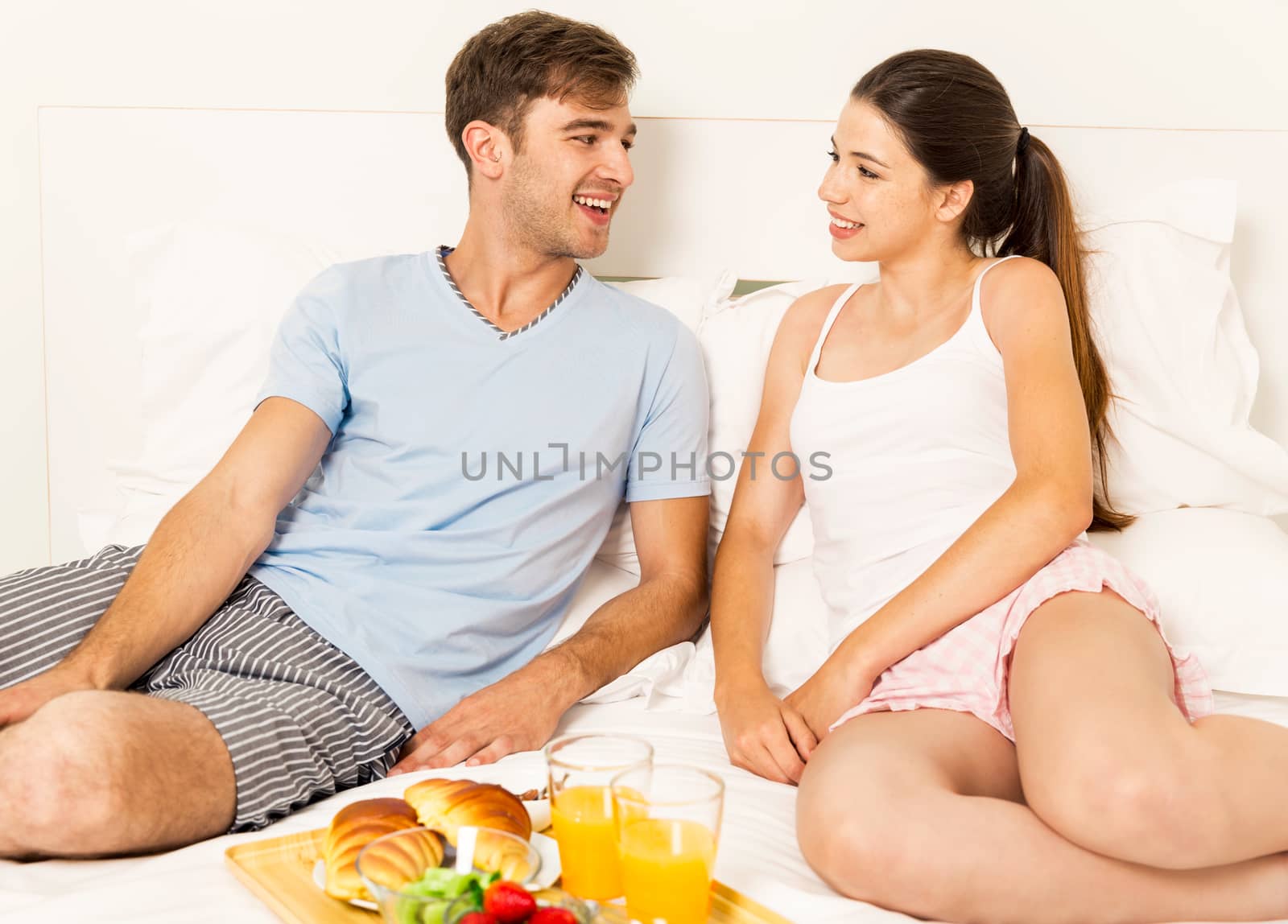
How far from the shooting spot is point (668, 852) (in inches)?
30.6

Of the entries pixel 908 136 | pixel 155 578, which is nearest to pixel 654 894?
pixel 155 578

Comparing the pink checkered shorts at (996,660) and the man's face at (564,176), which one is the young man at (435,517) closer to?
the man's face at (564,176)

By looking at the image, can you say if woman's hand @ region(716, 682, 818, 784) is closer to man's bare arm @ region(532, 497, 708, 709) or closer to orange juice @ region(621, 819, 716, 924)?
man's bare arm @ region(532, 497, 708, 709)

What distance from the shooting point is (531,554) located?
1468 millimetres

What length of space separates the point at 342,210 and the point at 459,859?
1479 mm

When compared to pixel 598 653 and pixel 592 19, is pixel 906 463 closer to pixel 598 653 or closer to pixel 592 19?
pixel 598 653

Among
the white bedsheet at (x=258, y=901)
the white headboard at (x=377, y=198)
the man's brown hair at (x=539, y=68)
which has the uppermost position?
the man's brown hair at (x=539, y=68)

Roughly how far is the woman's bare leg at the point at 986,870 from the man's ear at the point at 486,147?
107 cm

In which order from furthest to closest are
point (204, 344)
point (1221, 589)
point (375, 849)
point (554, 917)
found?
point (204, 344)
point (1221, 589)
point (375, 849)
point (554, 917)

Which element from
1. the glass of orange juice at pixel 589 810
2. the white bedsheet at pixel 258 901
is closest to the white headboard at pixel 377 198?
the white bedsheet at pixel 258 901

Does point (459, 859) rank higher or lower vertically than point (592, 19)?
lower

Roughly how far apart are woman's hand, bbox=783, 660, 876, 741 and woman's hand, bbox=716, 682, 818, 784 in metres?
0.01

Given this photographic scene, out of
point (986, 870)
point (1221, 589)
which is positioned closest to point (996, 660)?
point (986, 870)

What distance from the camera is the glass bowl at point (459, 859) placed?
2.53 ft
